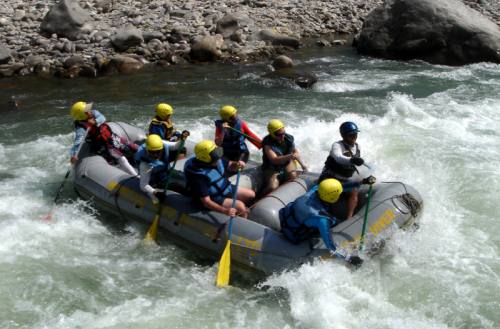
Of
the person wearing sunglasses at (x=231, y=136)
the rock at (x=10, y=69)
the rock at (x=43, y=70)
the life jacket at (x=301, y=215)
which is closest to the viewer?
the life jacket at (x=301, y=215)

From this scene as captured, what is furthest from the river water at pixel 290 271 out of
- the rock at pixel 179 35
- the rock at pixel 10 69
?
the rock at pixel 179 35

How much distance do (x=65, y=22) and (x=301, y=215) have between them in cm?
1402

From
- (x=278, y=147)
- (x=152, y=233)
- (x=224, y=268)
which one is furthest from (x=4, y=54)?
(x=224, y=268)

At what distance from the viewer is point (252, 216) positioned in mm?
6871

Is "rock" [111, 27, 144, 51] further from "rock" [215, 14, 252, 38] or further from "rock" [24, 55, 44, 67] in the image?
"rock" [215, 14, 252, 38]

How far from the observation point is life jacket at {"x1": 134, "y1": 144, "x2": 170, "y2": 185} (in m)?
7.29

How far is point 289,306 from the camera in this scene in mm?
6094

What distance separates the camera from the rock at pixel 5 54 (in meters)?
15.6

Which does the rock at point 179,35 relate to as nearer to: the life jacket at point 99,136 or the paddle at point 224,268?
the life jacket at point 99,136

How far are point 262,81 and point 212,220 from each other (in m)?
8.67

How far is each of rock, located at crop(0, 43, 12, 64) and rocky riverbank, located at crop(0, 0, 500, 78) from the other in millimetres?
26

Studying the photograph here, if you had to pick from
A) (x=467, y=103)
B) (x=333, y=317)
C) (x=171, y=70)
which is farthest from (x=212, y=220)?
(x=171, y=70)

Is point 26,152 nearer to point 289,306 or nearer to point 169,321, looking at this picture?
point 169,321

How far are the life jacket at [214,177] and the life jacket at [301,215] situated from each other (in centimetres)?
95
